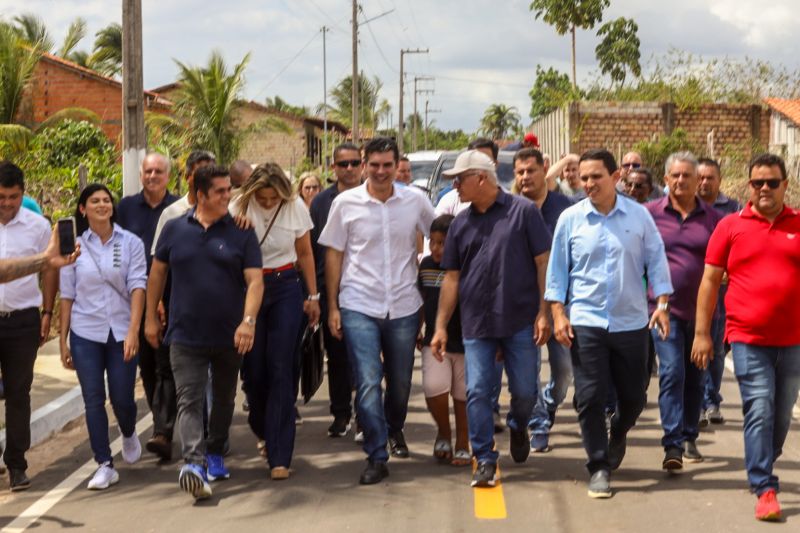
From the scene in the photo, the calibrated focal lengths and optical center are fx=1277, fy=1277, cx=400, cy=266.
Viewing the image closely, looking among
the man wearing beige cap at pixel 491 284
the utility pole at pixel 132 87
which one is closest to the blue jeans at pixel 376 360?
the man wearing beige cap at pixel 491 284

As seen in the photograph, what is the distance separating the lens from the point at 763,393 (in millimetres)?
6891

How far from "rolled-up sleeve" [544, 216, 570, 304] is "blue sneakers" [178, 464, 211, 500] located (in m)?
2.22

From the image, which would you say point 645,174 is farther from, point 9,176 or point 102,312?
point 9,176

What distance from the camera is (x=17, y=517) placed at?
7113mm

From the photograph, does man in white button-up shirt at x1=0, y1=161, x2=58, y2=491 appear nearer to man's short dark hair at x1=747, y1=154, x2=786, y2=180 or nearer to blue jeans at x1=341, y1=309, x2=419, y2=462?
blue jeans at x1=341, y1=309, x2=419, y2=462

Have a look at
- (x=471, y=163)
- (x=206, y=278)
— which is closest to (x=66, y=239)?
(x=206, y=278)

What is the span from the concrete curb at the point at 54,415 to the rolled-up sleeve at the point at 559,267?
4115 mm

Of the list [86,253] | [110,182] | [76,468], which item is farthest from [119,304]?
[110,182]

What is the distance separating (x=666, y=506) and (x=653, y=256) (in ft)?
4.69

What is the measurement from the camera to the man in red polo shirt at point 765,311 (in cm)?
686

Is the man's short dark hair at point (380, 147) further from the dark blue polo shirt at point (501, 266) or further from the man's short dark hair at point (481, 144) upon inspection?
the man's short dark hair at point (481, 144)

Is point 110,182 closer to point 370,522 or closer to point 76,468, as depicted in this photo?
point 76,468

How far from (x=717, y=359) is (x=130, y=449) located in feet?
13.7

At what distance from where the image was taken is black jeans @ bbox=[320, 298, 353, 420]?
924cm
